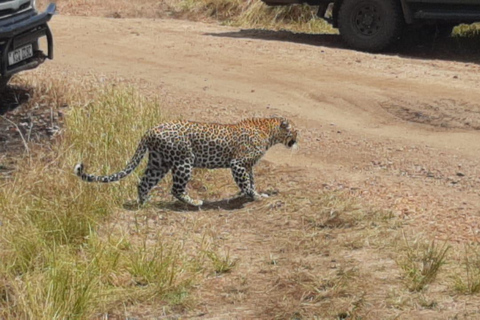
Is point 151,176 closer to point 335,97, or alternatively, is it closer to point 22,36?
point 22,36

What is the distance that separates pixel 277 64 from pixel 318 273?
259 inches

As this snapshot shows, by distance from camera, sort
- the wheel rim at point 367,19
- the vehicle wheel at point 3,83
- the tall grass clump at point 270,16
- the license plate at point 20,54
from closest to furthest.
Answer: the license plate at point 20,54 → the vehicle wheel at point 3,83 → the wheel rim at point 367,19 → the tall grass clump at point 270,16

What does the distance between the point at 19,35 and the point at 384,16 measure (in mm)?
5457

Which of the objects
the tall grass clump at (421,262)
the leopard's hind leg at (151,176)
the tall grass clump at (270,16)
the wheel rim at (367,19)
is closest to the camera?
the tall grass clump at (421,262)

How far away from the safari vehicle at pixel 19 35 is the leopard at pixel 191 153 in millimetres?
2868

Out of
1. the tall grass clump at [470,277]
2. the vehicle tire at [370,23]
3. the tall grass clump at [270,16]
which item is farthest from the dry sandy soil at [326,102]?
the tall grass clump at [270,16]

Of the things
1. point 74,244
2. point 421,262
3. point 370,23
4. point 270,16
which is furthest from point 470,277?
point 270,16

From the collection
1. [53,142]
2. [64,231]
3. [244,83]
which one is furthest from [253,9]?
[64,231]

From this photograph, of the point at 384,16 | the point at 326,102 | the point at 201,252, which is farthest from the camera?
the point at 384,16

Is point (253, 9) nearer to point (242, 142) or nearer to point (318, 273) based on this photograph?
point (242, 142)

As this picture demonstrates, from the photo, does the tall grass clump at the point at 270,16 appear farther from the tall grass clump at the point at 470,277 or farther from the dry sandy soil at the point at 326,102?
the tall grass clump at the point at 470,277

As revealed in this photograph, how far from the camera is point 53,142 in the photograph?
8.80 metres

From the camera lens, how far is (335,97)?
1054 cm

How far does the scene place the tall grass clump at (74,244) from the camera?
17.8ft
